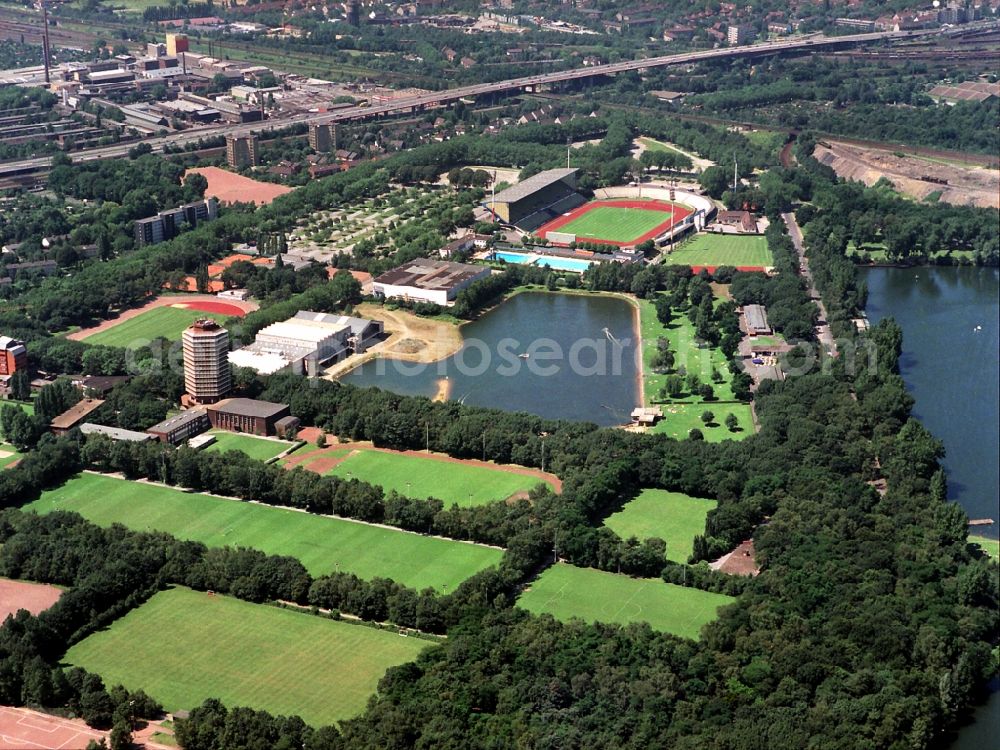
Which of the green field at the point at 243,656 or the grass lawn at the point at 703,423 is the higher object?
the grass lawn at the point at 703,423

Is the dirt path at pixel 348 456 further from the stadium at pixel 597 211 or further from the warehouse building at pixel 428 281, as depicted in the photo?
the stadium at pixel 597 211

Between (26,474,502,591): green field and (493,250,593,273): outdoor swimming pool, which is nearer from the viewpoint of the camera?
(26,474,502,591): green field

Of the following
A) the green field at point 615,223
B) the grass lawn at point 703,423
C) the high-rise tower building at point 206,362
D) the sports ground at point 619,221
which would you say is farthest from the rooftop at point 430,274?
the grass lawn at point 703,423

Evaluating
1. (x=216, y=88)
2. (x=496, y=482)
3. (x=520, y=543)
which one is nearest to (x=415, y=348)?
(x=496, y=482)

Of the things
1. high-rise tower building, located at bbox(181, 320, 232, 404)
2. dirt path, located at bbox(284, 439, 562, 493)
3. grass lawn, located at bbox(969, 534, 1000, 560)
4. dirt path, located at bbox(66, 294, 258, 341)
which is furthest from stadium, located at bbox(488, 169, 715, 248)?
grass lawn, located at bbox(969, 534, 1000, 560)

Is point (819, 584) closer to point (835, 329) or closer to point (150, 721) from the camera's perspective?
point (150, 721)

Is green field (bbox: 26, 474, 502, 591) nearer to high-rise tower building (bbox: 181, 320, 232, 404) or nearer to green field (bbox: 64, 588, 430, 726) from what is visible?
green field (bbox: 64, 588, 430, 726)

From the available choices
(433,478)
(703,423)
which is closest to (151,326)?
(433,478)
